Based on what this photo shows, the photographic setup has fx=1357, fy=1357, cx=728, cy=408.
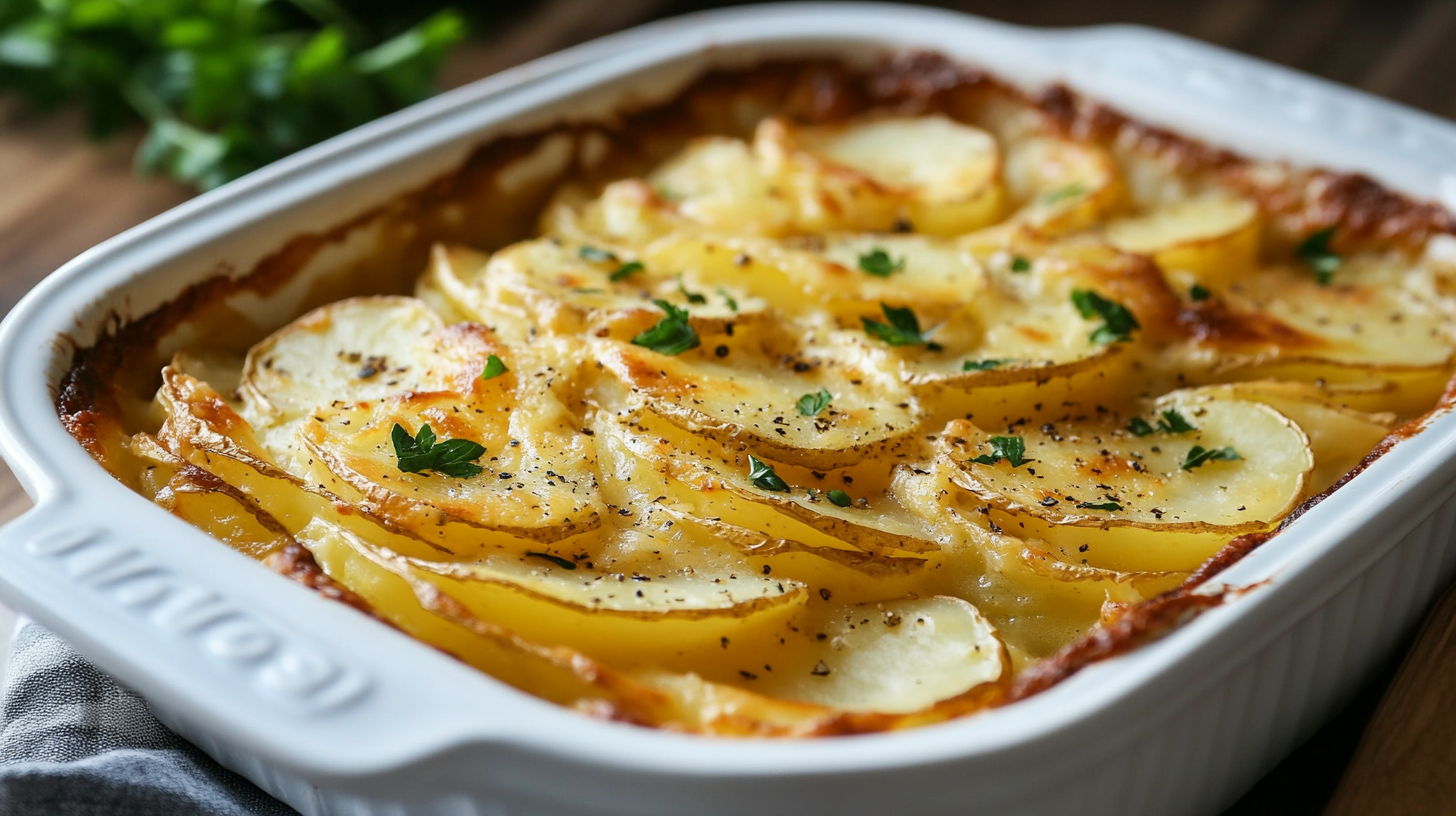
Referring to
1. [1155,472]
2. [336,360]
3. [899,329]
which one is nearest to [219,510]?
[336,360]

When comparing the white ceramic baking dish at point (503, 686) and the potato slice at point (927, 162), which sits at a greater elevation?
the potato slice at point (927, 162)

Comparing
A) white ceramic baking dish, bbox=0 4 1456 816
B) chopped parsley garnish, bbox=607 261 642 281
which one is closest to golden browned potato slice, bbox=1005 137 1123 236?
chopped parsley garnish, bbox=607 261 642 281

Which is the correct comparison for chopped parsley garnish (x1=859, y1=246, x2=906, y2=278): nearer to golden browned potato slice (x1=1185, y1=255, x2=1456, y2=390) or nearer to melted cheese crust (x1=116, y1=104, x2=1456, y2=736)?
melted cheese crust (x1=116, y1=104, x2=1456, y2=736)

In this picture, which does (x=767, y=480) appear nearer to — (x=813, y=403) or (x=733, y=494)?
(x=733, y=494)

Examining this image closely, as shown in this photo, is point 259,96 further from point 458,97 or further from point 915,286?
point 915,286

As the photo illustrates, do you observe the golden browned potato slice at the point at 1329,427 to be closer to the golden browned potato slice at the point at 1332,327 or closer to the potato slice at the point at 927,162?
the golden browned potato slice at the point at 1332,327

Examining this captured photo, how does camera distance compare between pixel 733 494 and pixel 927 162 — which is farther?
pixel 927 162

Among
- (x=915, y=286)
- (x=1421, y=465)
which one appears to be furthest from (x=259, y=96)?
(x=1421, y=465)

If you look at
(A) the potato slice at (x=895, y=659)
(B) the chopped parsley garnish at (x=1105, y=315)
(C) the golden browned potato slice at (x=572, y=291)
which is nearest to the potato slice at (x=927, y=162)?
(B) the chopped parsley garnish at (x=1105, y=315)
